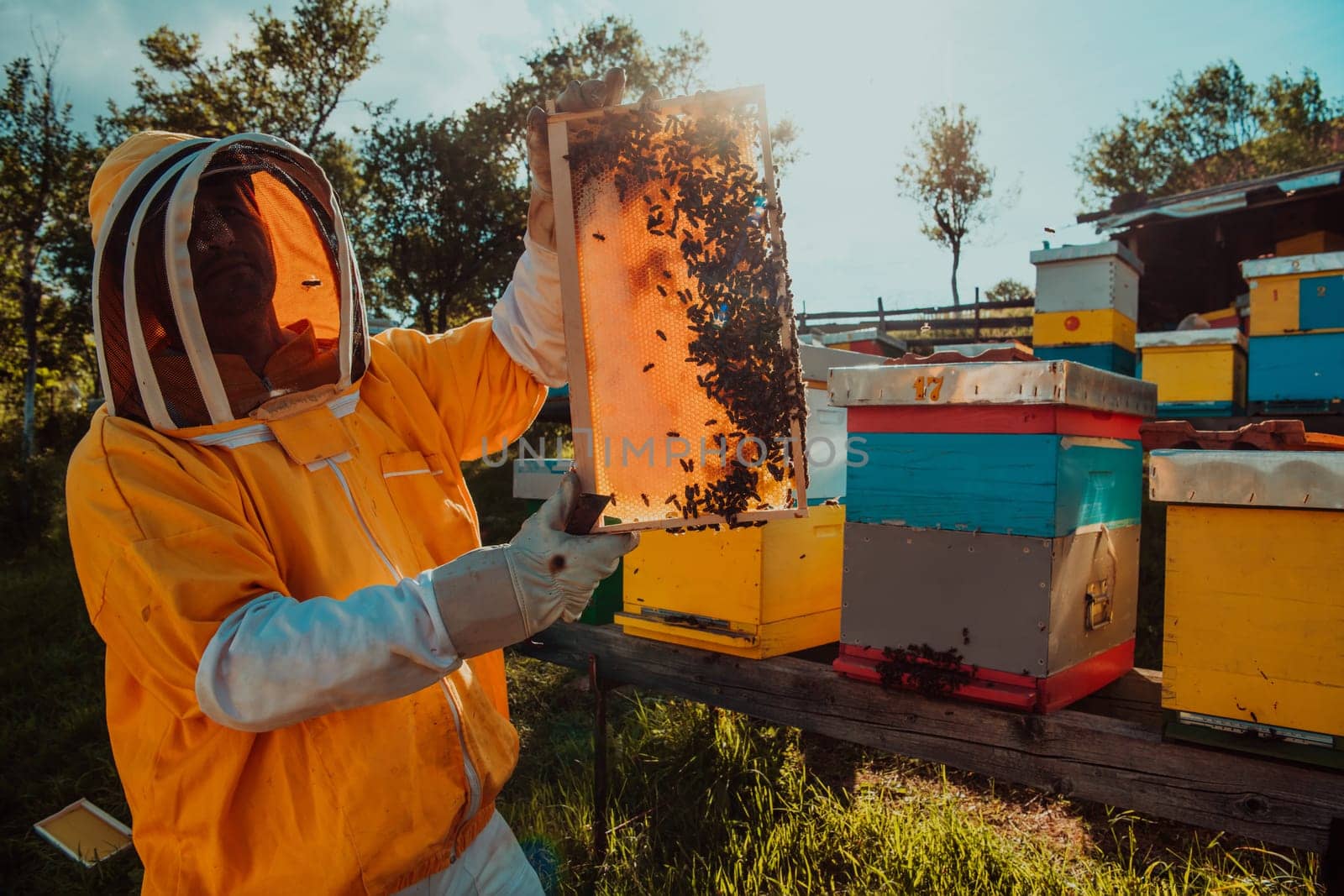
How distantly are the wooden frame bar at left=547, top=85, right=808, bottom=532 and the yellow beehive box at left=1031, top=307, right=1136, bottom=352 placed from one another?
6081mm

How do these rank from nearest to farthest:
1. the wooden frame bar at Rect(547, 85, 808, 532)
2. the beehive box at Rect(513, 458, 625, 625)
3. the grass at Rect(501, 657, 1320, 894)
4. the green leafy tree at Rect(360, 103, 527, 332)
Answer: the wooden frame bar at Rect(547, 85, 808, 532)
the grass at Rect(501, 657, 1320, 894)
the beehive box at Rect(513, 458, 625, 625)
the green leafy tree at Rect(360, 103, 527, 332)

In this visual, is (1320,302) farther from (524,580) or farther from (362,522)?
(362,522)

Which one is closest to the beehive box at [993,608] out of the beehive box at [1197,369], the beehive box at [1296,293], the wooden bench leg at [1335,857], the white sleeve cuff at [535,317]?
the wooden bench leg at [1335,857]

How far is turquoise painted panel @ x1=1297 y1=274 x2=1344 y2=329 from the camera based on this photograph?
219 inches

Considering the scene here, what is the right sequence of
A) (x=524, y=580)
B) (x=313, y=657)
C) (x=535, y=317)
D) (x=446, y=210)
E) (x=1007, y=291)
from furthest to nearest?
(x=1007, y=291), (x=446, y=210), (x=535, y=317), (x=524, y=580), (x=313, y=657)

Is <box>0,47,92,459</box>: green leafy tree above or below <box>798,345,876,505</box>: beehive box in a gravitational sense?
above

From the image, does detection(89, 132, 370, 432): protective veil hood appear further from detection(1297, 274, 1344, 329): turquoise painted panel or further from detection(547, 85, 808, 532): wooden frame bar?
detection(1297, 274, 1344, 329): turquoise painted panel

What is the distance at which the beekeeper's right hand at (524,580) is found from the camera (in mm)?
1295

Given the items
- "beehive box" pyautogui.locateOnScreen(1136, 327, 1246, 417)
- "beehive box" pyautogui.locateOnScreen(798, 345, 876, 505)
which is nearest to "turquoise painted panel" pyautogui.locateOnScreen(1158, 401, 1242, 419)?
"beehive box" pyautogui.locateOnScreen(1136, 327, 1246, 417)

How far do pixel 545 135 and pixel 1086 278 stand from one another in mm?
6420

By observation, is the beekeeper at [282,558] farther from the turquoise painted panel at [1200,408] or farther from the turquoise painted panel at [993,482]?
the turquoise painted panel at [1200,408]

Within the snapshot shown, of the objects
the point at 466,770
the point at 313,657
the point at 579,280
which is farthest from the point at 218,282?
the point at 466,770

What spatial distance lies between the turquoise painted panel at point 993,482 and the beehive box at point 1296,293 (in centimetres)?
Answer: 432

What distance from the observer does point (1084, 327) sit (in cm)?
682
